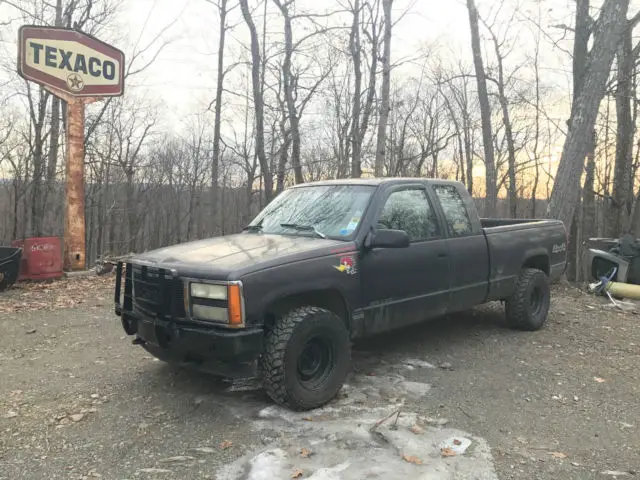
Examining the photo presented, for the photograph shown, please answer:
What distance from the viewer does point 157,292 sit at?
393cm

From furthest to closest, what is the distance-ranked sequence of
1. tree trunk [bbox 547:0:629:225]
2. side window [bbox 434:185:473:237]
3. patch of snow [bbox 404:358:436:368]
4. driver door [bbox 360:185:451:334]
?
1. tree trunk [bbox 547:0:629:225]
2. side window [bbox 434:185:473:237]
3. patch of snow [bbox 404:358:436:368]
4. driver door [bbox 360:185:451:334]

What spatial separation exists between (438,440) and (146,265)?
8.53 ft

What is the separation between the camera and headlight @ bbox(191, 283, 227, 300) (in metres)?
3.58

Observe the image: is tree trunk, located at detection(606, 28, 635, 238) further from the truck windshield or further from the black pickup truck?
the truck windshield

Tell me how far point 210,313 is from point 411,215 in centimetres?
240

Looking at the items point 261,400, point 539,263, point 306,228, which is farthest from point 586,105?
point 261,400

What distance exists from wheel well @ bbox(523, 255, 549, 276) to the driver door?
6.63ft

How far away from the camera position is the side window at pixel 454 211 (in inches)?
216

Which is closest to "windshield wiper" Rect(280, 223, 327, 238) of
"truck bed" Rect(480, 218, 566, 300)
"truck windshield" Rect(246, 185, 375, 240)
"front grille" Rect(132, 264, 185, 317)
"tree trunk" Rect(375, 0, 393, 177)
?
"truck windshield" Rect(246, 185, 375, 240)

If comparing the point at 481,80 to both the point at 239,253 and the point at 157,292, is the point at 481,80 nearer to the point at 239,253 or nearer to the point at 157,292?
the point at 239,253

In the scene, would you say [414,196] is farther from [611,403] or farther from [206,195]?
[206,195]

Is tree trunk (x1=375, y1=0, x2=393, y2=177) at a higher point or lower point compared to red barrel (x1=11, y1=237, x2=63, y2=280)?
higher

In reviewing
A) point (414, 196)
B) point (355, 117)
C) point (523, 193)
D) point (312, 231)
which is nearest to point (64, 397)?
point (312, 231)

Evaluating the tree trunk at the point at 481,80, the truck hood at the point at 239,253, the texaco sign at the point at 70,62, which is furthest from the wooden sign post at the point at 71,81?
the tree trunk at the point at 481,80
